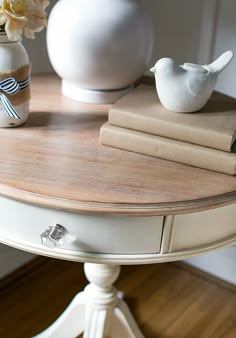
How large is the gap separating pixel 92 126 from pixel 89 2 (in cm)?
21

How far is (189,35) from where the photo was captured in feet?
4.01

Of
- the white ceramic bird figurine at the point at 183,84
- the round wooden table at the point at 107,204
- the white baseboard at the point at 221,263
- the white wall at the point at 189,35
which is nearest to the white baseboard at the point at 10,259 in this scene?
the white wall at the point at 189,35

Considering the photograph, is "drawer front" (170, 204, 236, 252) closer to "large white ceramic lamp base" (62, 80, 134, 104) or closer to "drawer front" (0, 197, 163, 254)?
"drawer front" (0, 197, 163, 254)

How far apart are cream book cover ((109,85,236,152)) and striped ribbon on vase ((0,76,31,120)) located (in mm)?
142

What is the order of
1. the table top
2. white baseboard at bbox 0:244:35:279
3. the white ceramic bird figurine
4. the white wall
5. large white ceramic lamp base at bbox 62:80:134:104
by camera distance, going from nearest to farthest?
the table top < the white ceramic bird figurine < large white ceramic lamp base at bbox 62:80:134:104 < the white wall < white baseboard at bbox 0:244:35:279

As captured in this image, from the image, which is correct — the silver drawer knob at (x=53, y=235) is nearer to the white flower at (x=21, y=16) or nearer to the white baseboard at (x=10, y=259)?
the white flower at (x=21, y=16)

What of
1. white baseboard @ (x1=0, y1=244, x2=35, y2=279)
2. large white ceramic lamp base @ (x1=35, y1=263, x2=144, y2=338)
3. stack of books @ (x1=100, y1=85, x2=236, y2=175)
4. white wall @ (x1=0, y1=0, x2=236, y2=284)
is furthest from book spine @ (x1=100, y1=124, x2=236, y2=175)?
white baseboard @ (x1=0, y1=244, x2=35, y2=279)

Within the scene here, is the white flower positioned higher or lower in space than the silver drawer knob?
higher

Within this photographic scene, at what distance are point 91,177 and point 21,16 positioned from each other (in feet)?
0.83

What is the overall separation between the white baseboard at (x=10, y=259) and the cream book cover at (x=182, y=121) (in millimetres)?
637

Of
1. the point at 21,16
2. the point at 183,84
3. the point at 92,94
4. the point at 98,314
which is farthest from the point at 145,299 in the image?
the point at 21,16

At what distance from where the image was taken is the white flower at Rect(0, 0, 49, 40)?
0.71 m

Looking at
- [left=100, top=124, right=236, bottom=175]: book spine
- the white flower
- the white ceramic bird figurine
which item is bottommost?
[left=100, top=124, right=236, bottom=175]: book spine

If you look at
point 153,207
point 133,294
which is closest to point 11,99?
point 153,207
